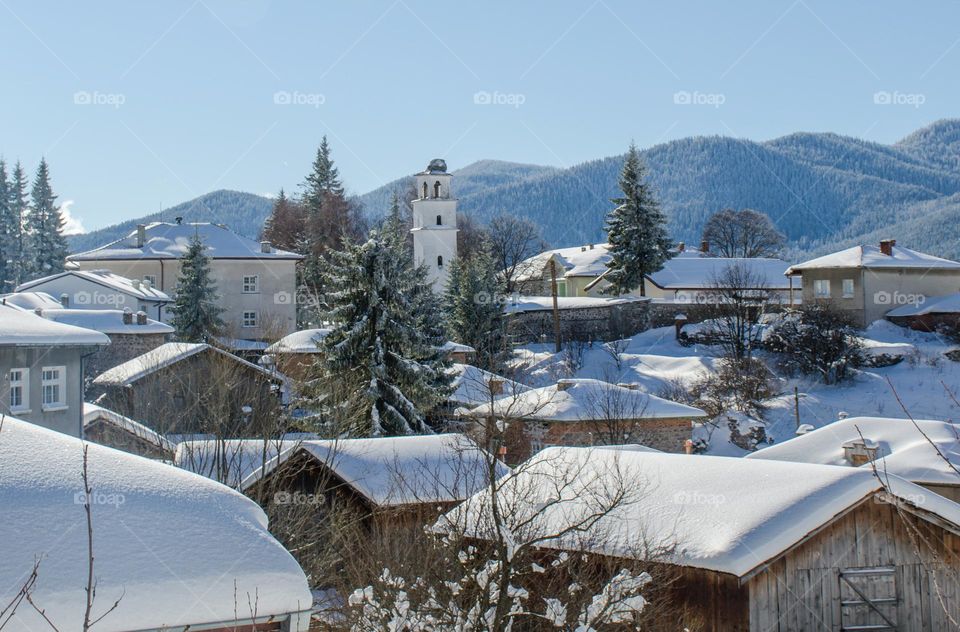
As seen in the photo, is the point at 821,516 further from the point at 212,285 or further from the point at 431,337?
the point at 212,285

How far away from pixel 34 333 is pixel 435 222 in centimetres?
4411

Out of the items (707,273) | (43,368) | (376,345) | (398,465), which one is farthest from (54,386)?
(707,273)

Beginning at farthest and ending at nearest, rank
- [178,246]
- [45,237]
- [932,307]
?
[45,237]
[178,246]
[932,307]

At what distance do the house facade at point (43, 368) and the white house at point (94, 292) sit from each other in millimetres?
24805

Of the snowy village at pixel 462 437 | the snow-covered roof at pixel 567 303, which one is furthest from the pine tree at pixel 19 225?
the snow-covered roof at pixel 567 303

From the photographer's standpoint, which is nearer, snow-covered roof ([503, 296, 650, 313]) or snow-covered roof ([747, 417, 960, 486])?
snow-covered roof ([747, 417, 960, 486])

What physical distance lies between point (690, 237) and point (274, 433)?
573 feet

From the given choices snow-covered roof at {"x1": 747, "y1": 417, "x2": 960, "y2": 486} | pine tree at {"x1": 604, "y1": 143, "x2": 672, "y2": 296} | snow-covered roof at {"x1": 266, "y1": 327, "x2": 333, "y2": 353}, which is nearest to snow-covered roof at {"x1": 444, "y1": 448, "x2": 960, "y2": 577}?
snow-covered roof at {"x1": 747, "y1": 417, "x2": 960, "y2": 486}

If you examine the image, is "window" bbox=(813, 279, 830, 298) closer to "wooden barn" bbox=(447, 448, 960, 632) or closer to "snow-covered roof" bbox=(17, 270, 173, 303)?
"snow-covered roof" bbox=(17, 270, 173, 303)

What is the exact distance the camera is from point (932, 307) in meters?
50.7

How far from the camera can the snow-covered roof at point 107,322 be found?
41281 millimetres

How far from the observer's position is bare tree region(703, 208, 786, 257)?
99.9 metres

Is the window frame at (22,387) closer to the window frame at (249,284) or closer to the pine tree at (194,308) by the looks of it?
the pine tree at (194,308)

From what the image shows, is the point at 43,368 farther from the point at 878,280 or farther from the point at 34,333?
the point at 878,280
